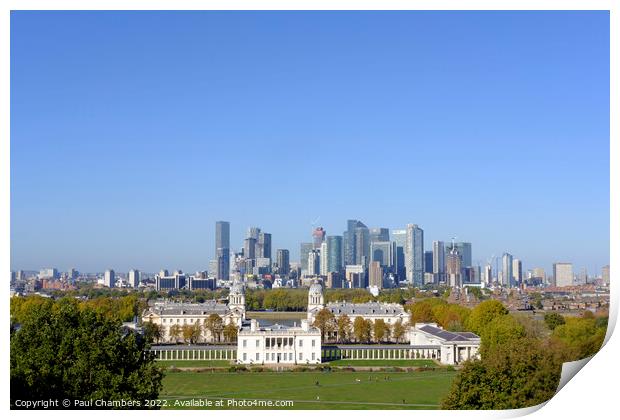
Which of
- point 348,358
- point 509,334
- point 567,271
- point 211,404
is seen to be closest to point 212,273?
point 567,271

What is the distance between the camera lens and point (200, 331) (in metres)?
27.7

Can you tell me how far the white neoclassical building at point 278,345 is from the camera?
76.6 feet

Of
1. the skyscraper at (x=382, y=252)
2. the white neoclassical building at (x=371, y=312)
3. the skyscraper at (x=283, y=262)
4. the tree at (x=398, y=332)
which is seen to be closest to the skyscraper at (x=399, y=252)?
the skyscraper at (x=382, y=252)

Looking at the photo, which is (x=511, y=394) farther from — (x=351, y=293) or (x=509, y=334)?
(x=351, y=293)

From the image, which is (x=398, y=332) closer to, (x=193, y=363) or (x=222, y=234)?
(x=193, y=363)

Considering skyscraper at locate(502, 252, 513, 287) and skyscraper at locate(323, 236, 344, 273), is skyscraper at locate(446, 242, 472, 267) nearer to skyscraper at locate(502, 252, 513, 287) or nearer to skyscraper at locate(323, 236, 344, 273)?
skyscraper at locate(502, 252, 513, 287)

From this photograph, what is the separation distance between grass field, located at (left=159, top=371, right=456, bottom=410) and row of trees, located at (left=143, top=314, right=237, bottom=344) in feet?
Answer: 21.3

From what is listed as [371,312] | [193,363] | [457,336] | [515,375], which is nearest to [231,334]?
[193,363]

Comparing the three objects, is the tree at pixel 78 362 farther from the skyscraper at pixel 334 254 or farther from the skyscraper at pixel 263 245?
the skyscraper at pixel 334 254

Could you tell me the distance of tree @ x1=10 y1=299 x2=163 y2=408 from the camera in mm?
10234

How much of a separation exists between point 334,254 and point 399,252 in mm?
5606

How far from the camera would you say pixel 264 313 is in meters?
41.9
